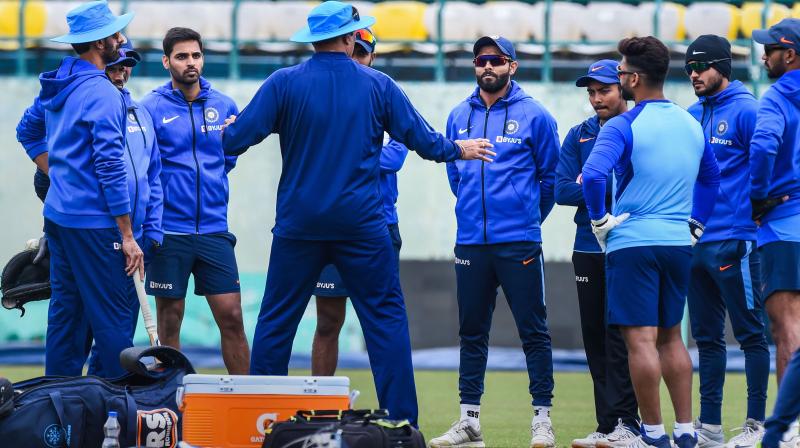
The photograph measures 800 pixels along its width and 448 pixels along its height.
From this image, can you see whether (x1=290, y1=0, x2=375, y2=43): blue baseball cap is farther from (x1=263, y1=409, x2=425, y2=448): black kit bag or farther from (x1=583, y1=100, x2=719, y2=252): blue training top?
(x1=263, y1=409, x2=425, y2=448): black kit bag

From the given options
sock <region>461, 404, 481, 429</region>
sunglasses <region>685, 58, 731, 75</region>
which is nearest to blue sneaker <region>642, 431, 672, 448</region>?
sock <region>461, 404, 481, 429</region>

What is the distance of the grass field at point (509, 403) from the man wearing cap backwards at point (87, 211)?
2.21m

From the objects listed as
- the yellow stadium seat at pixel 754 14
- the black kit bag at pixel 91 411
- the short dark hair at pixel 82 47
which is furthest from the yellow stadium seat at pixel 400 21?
the black kit bag at pixel 91 411

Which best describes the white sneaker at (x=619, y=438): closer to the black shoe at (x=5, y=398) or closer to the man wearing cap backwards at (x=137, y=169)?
the man wearing cap backwards at (x=137, y=169)

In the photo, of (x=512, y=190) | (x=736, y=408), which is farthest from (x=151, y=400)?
(x=736, y=408)

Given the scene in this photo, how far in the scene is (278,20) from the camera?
52.5 feet

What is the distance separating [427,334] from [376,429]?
8.56m

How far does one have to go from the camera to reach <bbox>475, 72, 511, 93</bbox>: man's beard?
7707 mm

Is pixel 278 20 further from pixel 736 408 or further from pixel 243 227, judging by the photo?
pixel 736 408

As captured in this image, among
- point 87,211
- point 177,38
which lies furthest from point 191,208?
point 87,211

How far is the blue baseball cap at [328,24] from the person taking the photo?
629 cm

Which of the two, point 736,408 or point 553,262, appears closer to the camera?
point 736,408

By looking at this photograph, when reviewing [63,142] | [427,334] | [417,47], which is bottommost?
[427,334]

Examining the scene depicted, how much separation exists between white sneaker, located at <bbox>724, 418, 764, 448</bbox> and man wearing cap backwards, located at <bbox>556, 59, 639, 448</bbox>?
541 millimetres
